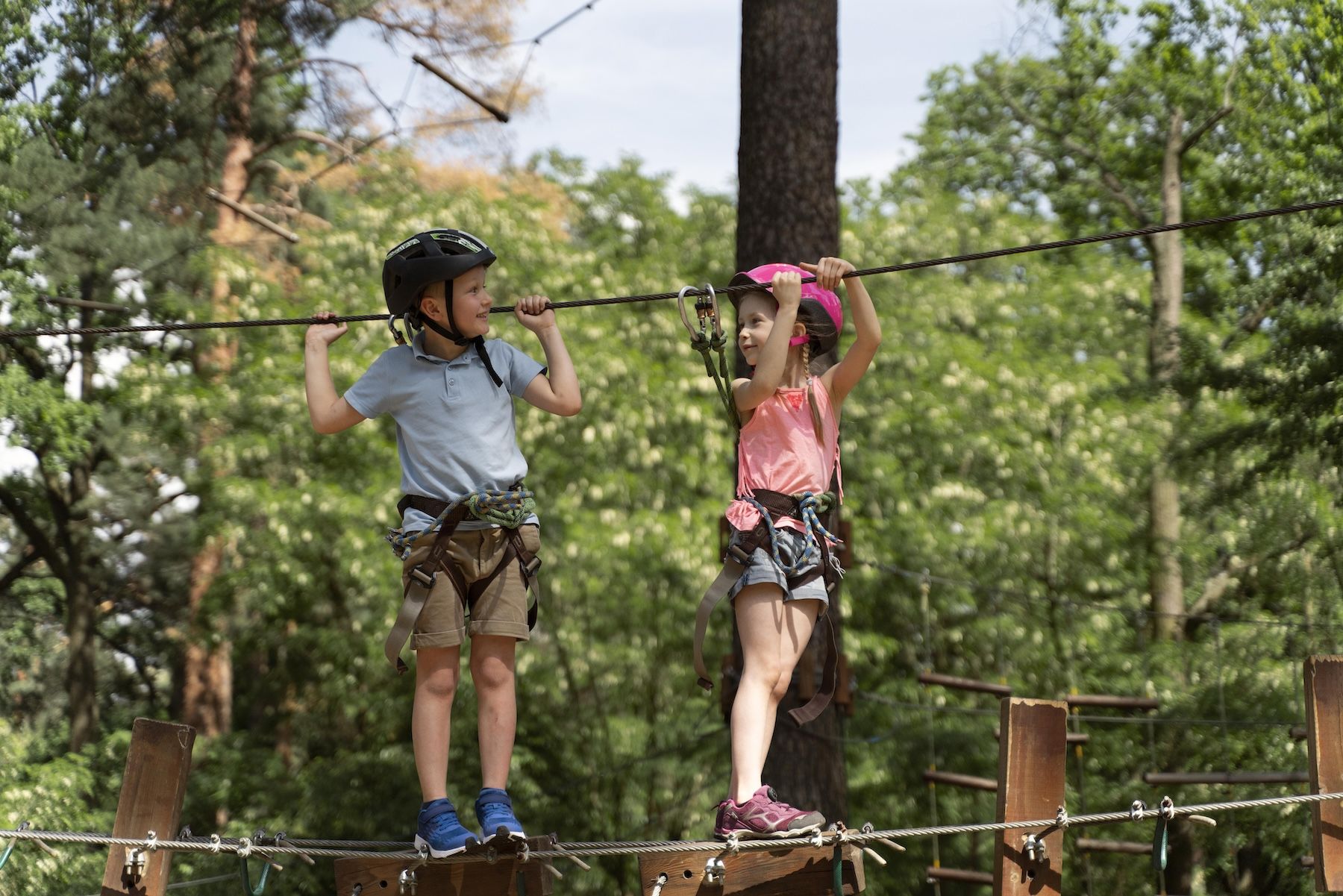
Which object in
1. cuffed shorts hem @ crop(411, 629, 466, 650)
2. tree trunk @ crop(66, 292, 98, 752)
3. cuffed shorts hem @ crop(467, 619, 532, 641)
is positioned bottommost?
cuffed shorts hem @ crop(411, 629, 466, 650)

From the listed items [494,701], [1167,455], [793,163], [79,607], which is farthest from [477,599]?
[79,607]

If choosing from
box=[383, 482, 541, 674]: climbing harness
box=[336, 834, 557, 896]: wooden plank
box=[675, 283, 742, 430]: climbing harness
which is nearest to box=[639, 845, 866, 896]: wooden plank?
box=[336, 834, 557, 896]: wooden plank

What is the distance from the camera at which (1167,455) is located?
14.2 metres

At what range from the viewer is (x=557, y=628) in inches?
506

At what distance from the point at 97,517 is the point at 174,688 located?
222 centimetres

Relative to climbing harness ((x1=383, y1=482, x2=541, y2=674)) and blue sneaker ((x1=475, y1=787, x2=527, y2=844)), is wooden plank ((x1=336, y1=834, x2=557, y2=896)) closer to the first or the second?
blue sneaker ((x1=475, y1=787, x2=527, y2=844))

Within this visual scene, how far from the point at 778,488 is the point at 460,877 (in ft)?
3.92

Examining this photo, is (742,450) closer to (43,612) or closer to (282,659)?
(282,659)

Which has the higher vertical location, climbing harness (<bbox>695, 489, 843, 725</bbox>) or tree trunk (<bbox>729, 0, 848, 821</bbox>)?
tree trunk (<bbox>729, 0, 848, 821</bbox>)

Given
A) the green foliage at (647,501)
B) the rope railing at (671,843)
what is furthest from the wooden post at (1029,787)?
the green foliage at (647,501)

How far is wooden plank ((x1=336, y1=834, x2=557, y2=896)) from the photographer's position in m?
3.38

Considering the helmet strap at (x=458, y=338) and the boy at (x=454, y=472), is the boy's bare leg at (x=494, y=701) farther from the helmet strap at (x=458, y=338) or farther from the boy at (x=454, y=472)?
the helmet strap at (x=458, y=338)

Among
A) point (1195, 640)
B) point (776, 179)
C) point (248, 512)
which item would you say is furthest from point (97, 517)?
point (776, 179)

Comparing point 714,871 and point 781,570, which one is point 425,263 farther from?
point 714,871
